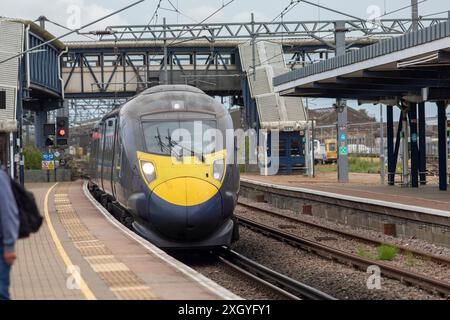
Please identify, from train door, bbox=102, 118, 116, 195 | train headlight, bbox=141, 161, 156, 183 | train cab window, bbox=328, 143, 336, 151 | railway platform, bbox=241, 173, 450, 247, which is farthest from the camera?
train cab window, bbox=328, 143, 336, 151

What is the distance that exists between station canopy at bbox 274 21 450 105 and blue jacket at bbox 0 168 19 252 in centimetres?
1369

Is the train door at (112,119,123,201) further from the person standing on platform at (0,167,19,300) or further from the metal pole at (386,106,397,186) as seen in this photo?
the metal pole at (386,106,397,186)

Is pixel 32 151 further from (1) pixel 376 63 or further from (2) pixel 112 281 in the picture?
(2) pixel 112 281

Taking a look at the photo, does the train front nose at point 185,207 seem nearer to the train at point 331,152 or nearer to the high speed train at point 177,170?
the high speed train at point 177,170

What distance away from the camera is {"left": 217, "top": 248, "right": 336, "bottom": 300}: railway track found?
37.9 ft

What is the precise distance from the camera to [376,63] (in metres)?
22.0

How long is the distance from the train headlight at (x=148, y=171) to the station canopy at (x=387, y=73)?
791 centimetres

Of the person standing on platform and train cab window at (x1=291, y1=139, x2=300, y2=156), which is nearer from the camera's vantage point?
the person standing on platform

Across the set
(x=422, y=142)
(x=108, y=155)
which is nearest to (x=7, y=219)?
(x=108, y=155)

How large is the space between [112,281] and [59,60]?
42.2 meters

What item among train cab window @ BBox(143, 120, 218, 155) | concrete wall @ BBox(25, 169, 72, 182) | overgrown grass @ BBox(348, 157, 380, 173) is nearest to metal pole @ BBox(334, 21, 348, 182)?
overgrown grass @ BBox(348, 157, 380, 173)

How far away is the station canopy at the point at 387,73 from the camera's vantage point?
1931cm

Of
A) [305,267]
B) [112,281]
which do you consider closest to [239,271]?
[305,267]

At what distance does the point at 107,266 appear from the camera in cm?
1208
